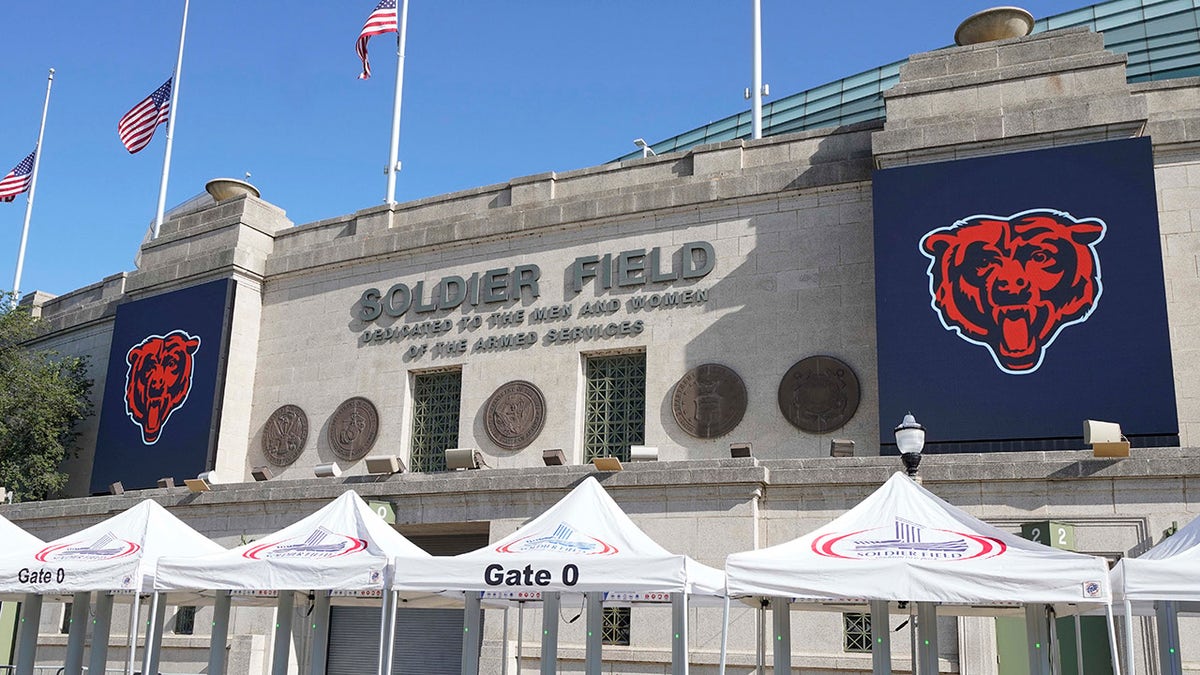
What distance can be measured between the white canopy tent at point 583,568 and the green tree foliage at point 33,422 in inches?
725

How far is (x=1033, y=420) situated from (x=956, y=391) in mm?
1250

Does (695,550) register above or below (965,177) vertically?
below

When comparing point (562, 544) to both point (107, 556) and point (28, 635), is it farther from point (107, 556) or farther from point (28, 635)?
point (28, 635)

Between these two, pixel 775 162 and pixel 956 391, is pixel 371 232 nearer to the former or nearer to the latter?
pixel 775 162

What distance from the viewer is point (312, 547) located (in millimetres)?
13727

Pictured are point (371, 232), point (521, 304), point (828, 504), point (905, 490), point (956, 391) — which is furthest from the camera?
point (371, 232)

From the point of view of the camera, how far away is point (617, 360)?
893 inches

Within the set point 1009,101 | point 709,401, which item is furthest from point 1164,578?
point 1009,101

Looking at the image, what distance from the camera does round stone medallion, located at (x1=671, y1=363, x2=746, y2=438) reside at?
20.9 metres

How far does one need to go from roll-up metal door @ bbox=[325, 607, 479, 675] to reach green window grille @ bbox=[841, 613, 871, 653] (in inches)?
286

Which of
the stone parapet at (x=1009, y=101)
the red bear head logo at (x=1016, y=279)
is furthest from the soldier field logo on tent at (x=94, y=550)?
the stone parapet at (x=1009, y=101)

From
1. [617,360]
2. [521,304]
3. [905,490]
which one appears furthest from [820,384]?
[905,490]

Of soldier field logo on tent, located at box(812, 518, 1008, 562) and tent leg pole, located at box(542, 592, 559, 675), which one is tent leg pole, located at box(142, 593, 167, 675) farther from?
soldier field logo on tent, located at box(812, 518, 1008, 562)

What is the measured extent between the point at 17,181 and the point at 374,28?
1386cm
